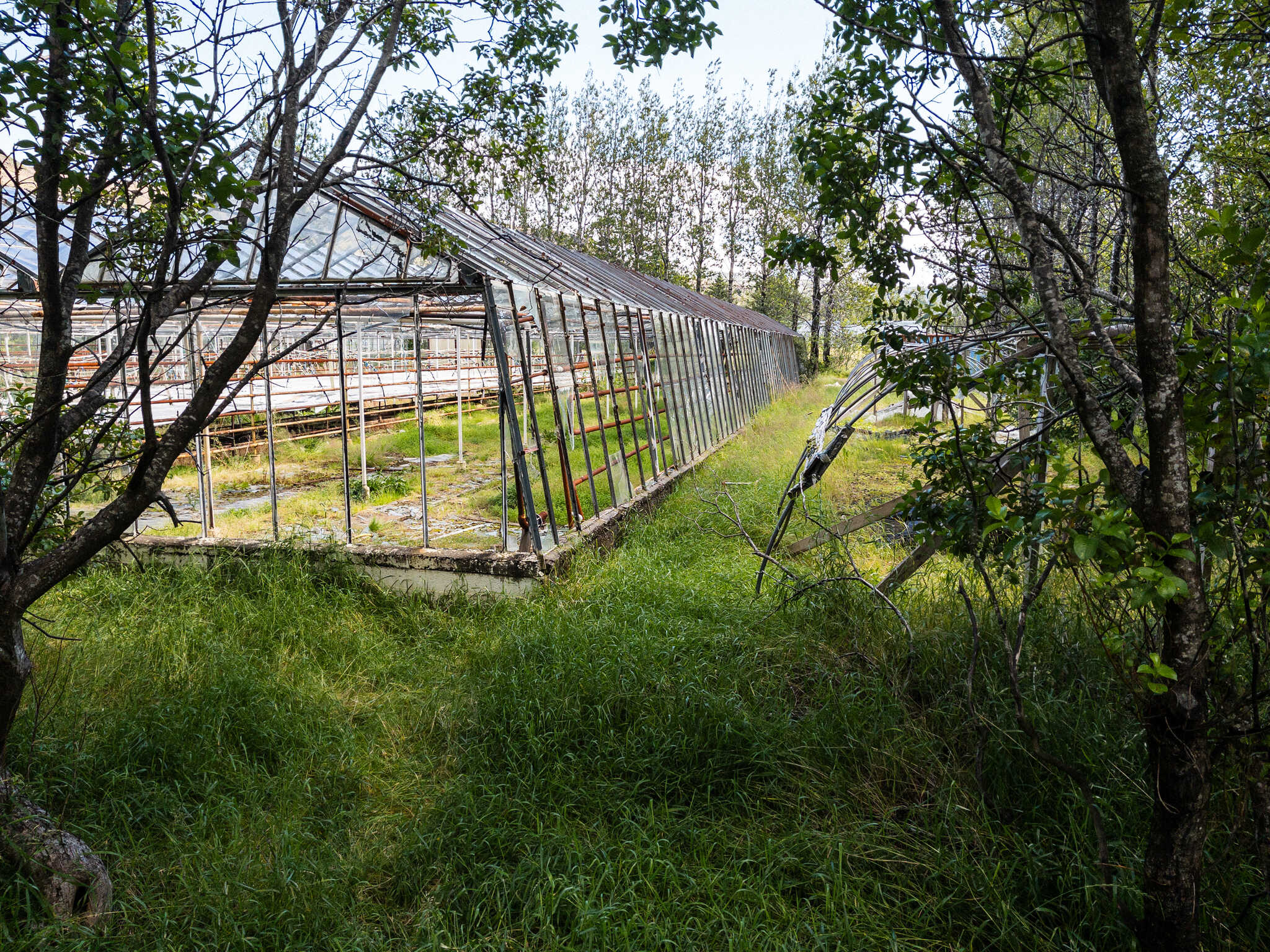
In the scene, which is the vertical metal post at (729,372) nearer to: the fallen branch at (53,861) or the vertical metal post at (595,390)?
the vertical metal post at (595,390)

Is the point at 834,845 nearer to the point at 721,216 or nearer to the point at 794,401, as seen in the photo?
the point at 794,401

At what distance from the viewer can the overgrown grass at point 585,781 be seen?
290 cm

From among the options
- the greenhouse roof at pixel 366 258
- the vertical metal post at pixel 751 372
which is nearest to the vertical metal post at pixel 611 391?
the greenhouse roof at pixel 366 258

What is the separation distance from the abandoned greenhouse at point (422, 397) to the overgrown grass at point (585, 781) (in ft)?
4.77

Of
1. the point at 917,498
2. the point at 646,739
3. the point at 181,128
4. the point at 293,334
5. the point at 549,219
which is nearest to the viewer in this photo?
the point at 181,128

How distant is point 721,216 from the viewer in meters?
37.1

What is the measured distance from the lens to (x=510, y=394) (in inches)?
253

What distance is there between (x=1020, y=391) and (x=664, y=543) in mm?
4906

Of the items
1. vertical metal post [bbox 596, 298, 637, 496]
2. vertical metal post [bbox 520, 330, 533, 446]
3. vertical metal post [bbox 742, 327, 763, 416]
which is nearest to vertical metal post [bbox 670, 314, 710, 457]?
vertical metal post [bbox 596, 298, 637, 496]

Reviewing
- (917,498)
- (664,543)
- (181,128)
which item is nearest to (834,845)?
(917,498)

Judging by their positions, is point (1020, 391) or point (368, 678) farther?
point (368, 678)

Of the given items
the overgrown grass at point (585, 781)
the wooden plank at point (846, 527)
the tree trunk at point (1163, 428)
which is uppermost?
the tree trunk at point (1163, 428)

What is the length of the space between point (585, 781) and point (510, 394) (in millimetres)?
3450

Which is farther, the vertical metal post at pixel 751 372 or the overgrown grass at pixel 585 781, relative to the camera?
the vertical metal post at pixel 751 372
